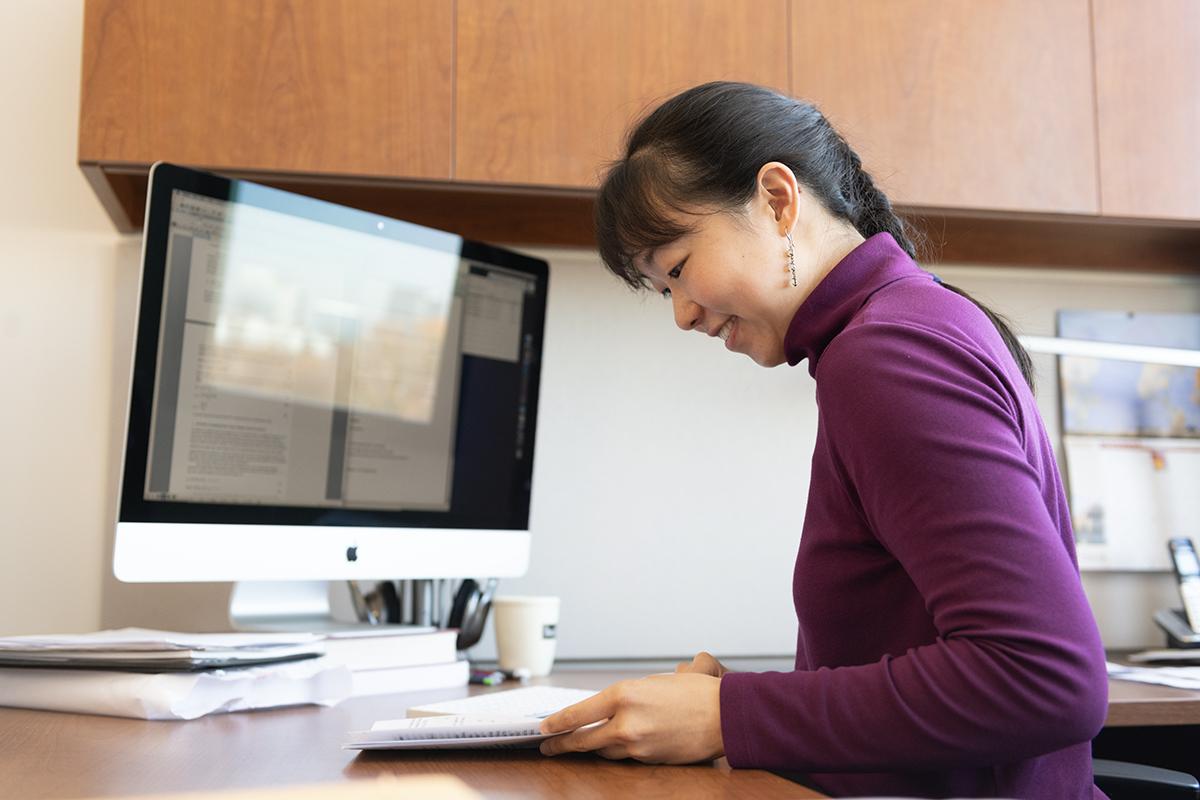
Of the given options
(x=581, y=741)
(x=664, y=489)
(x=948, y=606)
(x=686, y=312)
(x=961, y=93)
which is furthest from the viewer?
(x=664, y=489)

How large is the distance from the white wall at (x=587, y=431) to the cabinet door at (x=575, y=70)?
0.35 metres

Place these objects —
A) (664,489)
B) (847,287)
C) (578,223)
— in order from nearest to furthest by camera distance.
Result: (847,287)
(578,223)
(664,489)

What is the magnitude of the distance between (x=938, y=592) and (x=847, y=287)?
0.30 m

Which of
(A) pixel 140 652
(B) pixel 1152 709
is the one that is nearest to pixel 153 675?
(A) pixel 140 652

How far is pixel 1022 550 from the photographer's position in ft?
2.27

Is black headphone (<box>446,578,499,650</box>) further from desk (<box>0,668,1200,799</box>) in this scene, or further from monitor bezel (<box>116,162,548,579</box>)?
desk (<box>0,668,1200,799</box>)

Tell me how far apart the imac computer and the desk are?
9.6 inches

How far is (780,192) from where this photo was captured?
37.3 inches

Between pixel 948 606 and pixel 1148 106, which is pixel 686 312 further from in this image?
pixel 1148 106

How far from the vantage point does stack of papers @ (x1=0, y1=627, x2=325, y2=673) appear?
3.43 ft

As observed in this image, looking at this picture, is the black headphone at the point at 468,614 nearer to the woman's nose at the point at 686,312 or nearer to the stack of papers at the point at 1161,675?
the woman's nose at the point at 686,312

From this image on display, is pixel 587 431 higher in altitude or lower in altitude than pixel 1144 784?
higher

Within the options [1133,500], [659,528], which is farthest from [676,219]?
[1133,500]

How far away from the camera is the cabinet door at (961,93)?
1.59 meters
